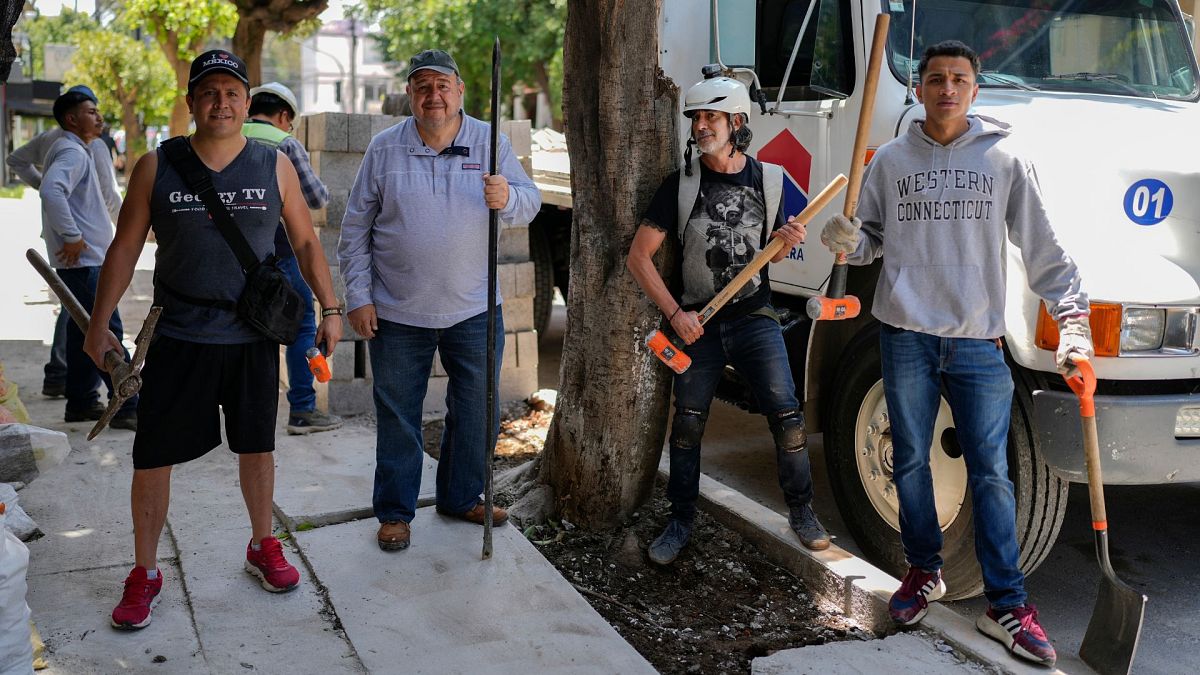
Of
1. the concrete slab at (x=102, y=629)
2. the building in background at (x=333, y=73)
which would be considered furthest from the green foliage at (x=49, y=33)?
the concrete slab at (x=102, y=629)

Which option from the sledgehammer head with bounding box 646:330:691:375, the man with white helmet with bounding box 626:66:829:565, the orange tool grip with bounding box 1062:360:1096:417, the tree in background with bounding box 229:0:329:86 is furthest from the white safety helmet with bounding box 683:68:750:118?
the tree in background with bounding box 229:0:329:86

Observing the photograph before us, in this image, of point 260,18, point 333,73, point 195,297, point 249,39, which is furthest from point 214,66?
point 333,73

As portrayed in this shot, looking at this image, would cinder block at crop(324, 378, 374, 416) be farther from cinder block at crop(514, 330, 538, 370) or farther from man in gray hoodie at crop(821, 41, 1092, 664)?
man in gray hoodie at crop(821, 41, 1092, 664)

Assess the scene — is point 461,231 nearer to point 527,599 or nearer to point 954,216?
point 527,599

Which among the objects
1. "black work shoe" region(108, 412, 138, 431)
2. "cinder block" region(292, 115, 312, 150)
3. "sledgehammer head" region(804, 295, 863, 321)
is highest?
"cinder block" region(292, 115, 312, 150)

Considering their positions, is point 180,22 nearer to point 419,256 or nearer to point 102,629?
point 419,256

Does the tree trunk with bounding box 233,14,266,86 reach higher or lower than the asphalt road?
higher

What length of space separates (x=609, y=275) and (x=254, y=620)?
1853mm

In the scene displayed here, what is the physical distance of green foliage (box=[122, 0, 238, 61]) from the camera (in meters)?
17.9

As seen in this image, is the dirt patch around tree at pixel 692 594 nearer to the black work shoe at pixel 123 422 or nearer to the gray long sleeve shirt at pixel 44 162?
the black work shoe at pixel 123 422

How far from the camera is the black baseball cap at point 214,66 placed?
11.7ft

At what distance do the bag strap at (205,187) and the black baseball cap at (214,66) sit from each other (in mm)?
195

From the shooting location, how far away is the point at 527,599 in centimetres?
391

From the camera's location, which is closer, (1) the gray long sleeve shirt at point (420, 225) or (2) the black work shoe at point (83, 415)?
(1) the gray long sleeve shirt at point (420, 225)
